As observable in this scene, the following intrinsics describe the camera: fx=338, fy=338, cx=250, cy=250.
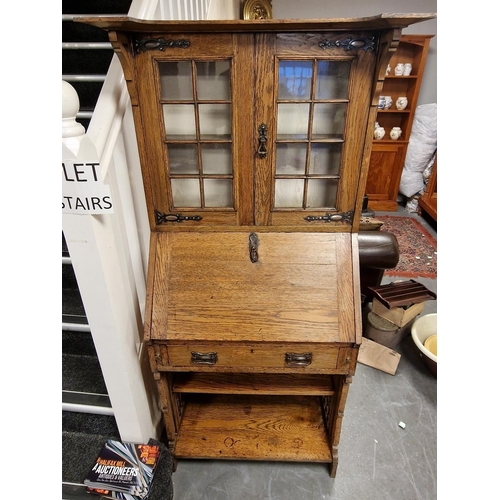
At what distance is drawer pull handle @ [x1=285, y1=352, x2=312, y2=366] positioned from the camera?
1.20 metres

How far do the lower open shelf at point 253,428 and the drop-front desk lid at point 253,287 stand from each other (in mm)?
613

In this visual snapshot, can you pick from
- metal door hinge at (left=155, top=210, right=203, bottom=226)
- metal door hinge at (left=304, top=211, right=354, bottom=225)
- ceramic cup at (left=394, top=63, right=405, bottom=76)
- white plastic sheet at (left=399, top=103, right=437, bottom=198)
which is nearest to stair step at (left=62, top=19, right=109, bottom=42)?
metal door hinge at (left=155, top=210, right=203, bottom=226)

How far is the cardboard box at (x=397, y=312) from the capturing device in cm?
199

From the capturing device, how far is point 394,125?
408 cm

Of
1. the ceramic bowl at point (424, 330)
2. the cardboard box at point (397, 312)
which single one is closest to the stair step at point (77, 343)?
the cardboard box at point (397, 312)

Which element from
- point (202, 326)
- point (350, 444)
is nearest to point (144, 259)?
point (202, 326)

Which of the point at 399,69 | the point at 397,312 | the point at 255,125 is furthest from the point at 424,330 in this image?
the point at 399,69

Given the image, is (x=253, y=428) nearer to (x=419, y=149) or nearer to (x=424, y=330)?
(x=424, y=330)

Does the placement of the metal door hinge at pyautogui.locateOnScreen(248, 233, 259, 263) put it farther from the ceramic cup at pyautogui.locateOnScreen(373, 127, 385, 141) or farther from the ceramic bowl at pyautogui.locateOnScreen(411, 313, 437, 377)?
the ceramic cup at pyautogui.locateOnScreen(373, 127, 385, 141)

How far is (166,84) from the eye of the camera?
1.04 meters

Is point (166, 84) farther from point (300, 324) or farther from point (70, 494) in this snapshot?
point (70, 494)

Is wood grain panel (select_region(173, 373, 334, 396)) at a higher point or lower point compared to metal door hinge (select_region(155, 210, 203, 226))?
lower

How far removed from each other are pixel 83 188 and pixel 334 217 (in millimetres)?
806

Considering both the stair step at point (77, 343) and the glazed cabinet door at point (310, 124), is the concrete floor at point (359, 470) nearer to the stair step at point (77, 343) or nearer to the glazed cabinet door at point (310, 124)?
the stair step at point (77, 343)
